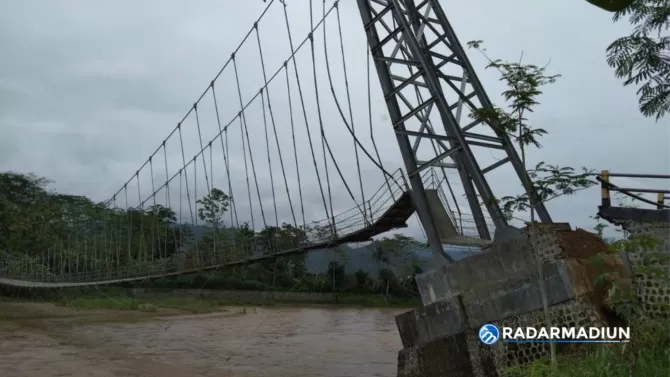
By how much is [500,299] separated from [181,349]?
8.73 metres

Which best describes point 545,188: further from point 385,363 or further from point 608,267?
point 385,363

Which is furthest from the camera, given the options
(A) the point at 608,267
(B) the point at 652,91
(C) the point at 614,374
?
(B) the point at 652,91

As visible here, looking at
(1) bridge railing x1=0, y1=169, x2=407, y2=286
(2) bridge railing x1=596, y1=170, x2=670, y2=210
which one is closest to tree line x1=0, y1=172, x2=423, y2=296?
(1) bridge railing x1=0, y1=169, x2=407, y2=286

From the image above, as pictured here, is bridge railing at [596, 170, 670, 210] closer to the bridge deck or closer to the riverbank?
the bridge deck

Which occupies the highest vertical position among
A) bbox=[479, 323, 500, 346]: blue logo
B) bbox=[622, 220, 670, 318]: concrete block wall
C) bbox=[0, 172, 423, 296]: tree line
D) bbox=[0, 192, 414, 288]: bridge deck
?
bbox=[0, 172, 423, 296]: tree line

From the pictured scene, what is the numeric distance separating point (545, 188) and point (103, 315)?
20.3m

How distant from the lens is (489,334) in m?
4.09

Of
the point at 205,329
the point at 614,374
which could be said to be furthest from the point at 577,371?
the point at 205,329

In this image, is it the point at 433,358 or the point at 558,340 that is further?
the point at 433,358

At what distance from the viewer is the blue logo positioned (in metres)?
4.05

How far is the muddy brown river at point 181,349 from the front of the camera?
8.29 meters

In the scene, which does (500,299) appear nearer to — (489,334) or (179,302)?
(489,334)

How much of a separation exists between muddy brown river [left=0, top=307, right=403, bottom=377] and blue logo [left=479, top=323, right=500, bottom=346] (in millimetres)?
3846

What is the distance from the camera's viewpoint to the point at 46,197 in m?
32.7
